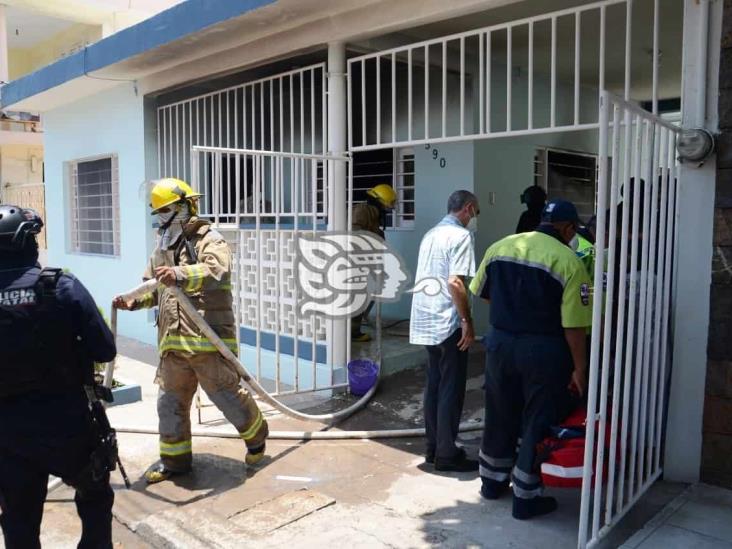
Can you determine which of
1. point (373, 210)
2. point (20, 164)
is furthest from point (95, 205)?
point (20, 164)

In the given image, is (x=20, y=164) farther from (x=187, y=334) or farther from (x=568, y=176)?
(x=187, y=334)

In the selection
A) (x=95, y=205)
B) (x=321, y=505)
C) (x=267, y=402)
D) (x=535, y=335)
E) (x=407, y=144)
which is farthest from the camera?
(x=95, y=205)

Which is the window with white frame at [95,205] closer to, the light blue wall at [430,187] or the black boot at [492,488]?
the light blue wall at [430,187]

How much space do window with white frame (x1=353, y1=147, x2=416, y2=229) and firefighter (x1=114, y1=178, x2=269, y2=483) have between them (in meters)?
4.01

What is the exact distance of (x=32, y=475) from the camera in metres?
2.60

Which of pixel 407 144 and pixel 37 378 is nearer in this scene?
pixel 37 378

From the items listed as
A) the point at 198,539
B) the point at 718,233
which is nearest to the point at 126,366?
the point at 198,539

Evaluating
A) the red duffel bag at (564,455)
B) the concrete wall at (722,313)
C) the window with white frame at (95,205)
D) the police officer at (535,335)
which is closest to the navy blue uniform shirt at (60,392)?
the police officer at (535,335)

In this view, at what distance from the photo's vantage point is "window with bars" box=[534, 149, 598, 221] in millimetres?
8352

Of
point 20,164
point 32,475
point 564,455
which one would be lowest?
point 564,455

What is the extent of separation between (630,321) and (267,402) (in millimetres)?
2462

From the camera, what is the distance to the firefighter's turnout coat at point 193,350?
13.0 feet

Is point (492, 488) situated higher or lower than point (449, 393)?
lower

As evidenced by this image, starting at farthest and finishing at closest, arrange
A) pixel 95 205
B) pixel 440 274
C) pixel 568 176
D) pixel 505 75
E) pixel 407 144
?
pixel 95 205 → pixel 568 176 → pixel 505 75 → pixel 407 144 → pixel 440 274
